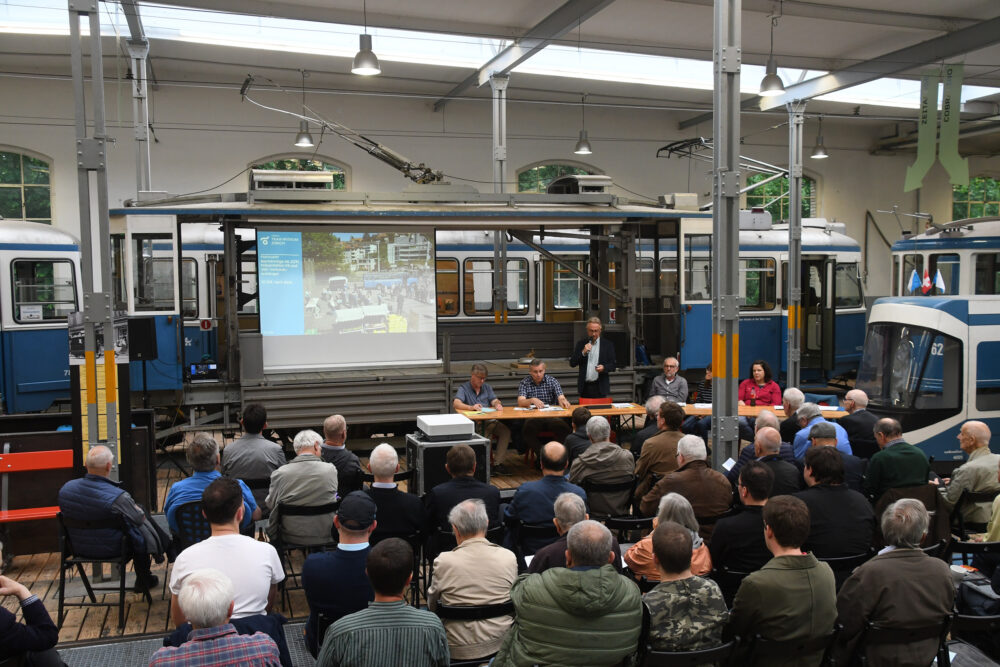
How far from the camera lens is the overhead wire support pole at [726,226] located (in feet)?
22.0

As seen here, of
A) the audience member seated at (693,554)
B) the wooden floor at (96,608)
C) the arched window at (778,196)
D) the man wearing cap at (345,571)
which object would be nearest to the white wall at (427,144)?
the arched window at (778,196)

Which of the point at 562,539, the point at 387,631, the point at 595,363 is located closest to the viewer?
the point at 387,631

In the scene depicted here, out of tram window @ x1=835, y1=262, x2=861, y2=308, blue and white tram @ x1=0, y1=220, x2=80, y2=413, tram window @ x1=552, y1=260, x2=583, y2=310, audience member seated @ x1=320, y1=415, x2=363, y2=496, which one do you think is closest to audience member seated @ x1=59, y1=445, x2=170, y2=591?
audience member seated @ x1=320, y1=415, x2=363, y2=496

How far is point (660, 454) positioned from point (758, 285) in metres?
9.31

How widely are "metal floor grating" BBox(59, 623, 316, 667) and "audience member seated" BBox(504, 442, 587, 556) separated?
1423mm

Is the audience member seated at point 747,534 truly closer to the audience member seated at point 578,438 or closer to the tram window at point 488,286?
the audience member seated at point 578,438

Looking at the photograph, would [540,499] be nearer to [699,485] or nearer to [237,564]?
[699,485]

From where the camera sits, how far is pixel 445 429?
6777mm

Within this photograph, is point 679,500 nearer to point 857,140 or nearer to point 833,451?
point 833,451

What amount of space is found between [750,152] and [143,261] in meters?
18.0

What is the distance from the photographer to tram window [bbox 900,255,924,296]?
16.3 meters

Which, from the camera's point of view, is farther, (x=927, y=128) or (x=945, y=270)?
(x=945, y=270)

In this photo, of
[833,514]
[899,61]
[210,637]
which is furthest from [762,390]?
[899,61]

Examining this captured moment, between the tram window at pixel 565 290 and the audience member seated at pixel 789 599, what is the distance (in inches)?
494
